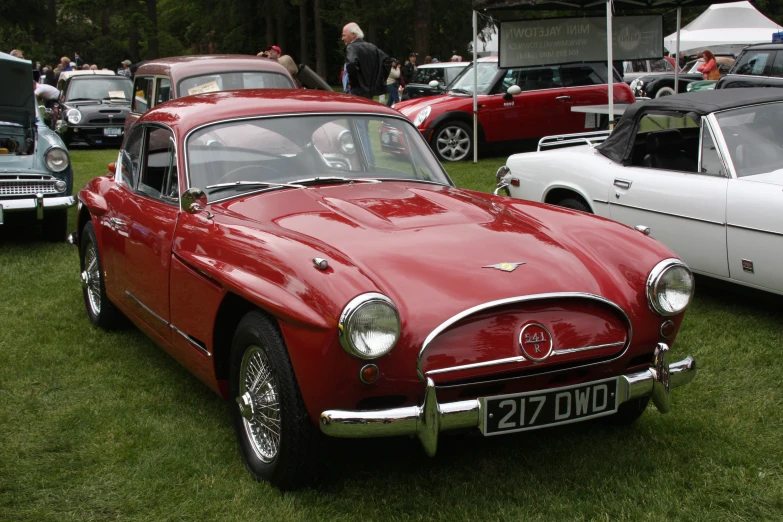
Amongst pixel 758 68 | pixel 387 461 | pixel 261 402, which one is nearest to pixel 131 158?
pixel 261 402

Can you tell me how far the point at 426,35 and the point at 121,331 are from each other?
2136 centimetres

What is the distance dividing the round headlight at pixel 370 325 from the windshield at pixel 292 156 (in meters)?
1.45

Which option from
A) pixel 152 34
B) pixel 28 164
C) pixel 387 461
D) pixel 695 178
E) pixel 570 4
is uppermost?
pixel 152 34

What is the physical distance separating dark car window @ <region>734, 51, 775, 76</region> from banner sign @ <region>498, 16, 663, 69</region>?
133 cm

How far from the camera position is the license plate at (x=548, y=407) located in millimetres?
3035

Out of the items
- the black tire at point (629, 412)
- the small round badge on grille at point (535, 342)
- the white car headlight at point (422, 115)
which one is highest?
the white car headlight at point (422, 115)

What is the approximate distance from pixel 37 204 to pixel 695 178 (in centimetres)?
577

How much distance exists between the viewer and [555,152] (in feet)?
22.7

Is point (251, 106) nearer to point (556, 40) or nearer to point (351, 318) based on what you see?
point (351, 318)

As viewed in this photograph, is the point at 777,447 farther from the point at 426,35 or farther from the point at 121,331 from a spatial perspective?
the point at 426,35

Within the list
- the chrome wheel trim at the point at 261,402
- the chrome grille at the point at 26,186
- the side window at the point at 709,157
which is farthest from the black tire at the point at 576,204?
the chrome grille at the point at 26,186

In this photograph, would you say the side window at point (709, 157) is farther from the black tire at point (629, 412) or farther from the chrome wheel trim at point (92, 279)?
the chrome wheel trim at point (92, 279)

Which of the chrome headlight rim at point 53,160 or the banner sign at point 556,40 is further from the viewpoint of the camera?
the banner sign at point 556,40

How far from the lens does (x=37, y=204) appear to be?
316 inches
